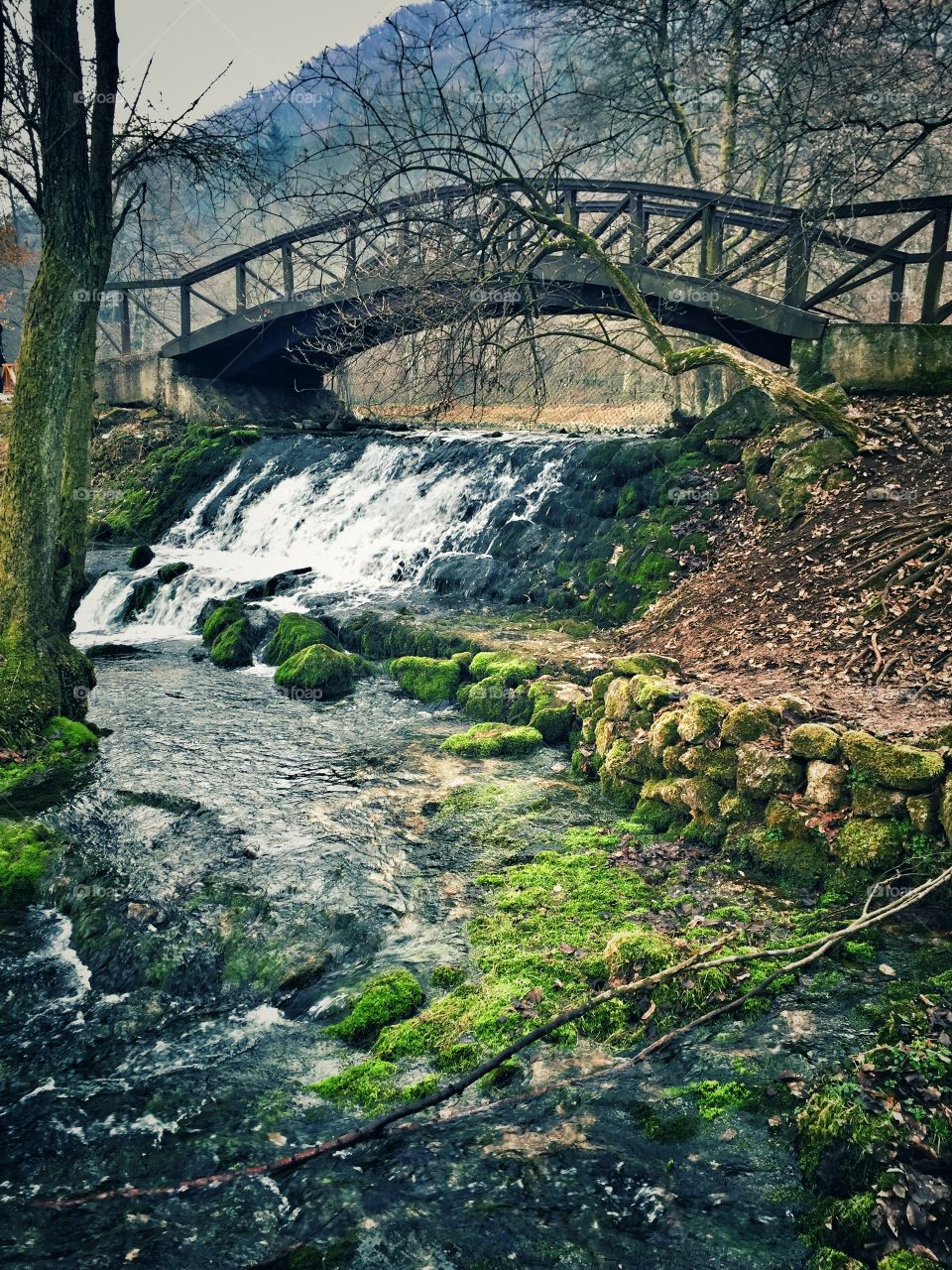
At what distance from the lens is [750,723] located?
629cm

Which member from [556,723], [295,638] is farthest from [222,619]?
[556,723]

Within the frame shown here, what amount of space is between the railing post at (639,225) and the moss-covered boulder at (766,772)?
907 centimetres

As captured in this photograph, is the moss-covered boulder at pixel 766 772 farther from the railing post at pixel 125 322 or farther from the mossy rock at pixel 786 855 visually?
the railing post at pixel 125 322

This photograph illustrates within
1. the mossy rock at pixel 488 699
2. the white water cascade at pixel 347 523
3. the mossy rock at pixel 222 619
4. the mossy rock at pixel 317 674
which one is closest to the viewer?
the mossy rock at pixel 488 699

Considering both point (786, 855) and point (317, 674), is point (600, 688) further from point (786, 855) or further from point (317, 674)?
point (317, 674)

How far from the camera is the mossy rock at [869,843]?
17.2ft

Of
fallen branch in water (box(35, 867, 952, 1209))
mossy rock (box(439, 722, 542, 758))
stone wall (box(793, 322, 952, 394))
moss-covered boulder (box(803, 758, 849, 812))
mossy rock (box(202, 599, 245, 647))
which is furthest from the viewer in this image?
mossy rock (box(202, 599, 245, 647))

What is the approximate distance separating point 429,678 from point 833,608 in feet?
14.2

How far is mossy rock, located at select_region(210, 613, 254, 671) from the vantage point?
1156cm

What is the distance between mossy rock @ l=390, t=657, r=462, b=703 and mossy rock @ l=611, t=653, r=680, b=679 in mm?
2293

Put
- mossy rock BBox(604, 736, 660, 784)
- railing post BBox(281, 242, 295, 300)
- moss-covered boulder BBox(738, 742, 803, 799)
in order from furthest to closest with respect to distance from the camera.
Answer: railing post BBox(281, 242, 295, 300) < mossy rock BBox(604, 736, 660, 784) < moss-covered boulder BBox(738, 742, 803, 799)

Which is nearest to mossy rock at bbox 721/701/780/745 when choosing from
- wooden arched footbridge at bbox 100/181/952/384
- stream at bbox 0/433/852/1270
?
stream at bbox 0/433/852/1270

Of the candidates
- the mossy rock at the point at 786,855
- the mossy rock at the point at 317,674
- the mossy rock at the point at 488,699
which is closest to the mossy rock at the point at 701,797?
the mossy rock at the point at 786,855

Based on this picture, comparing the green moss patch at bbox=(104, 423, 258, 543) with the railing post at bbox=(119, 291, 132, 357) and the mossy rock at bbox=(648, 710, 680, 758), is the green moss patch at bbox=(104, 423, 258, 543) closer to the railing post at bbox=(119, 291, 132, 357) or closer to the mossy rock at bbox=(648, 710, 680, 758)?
the railing post at bbox=(119, 291, 132, 357)
